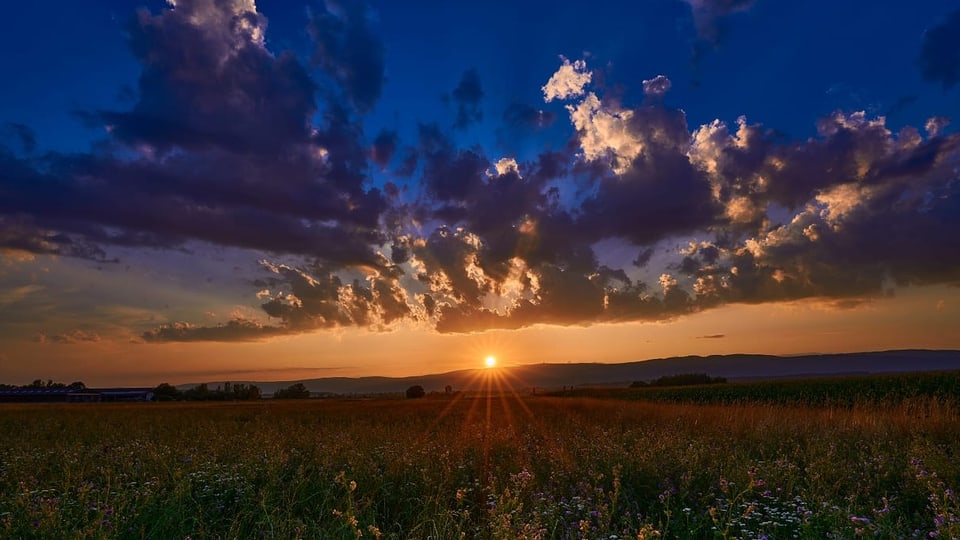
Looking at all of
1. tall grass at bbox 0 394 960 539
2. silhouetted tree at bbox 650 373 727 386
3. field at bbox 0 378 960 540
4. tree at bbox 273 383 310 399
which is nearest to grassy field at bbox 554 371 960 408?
tall grass at bbox 0 394 960 539

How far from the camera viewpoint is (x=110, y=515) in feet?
19.4

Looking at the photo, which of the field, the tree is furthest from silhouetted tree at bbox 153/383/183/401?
the field

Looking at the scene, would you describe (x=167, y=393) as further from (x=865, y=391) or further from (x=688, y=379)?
(x=865, y=391)

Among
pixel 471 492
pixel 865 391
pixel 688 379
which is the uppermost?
pixel 471 492

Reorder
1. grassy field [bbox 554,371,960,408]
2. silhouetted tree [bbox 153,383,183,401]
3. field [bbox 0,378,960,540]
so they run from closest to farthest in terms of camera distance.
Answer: field [bbox 0,378,960,540], grassy field [bbox 554,371,960,408], silhouetted tree [bbox 153,383,183,401]

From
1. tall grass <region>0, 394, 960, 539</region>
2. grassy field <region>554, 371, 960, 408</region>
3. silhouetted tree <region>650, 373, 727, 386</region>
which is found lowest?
silhouetted tree <region>650, 373, 727, 386</region>

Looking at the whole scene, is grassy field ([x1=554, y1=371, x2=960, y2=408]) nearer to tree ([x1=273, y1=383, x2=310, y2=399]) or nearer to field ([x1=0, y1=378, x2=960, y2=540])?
field ([x1=0, y1=378, x2=960, y2=540])

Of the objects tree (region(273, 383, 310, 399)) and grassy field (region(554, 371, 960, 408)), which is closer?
grassy field (region(554, 371, 960, 408))

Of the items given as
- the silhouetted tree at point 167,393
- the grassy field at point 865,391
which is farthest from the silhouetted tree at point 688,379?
the silhouetted tree at point 167,393

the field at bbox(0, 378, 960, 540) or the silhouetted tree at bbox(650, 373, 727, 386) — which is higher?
the field at bbox(0, 378, 960, 540)

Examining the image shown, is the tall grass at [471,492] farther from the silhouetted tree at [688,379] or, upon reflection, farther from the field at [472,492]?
the silhouetted tree at [688,379]

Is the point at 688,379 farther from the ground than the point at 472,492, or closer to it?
closer to it

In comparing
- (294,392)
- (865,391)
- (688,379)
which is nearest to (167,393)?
(294,392)

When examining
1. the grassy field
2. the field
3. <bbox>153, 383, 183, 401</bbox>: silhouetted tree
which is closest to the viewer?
the field
